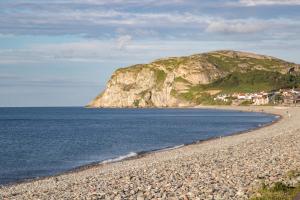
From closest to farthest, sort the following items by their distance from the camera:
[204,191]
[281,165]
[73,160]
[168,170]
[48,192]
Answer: [204,191] → [48,192] → [281,165] → [168,170] → [73,160]

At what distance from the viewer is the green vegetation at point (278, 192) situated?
52.9 ft

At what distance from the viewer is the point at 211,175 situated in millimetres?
23703

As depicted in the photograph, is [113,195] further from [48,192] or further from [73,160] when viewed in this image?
[73,160]

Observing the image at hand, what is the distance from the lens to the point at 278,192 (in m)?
17.0

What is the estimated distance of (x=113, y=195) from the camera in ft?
66.1

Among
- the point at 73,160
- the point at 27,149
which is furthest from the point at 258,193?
the point at 27,149

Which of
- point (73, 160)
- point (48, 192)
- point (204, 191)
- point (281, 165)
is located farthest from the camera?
point (73, 160)

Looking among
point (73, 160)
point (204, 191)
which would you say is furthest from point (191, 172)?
point (73, 160)

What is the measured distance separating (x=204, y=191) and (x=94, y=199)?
162 inches

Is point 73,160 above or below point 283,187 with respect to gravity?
below

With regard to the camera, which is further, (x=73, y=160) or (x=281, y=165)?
(x=73, y=160)

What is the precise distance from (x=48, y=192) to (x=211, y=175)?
24.5 feet

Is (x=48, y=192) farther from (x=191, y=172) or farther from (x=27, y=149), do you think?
(x=27, y=149)

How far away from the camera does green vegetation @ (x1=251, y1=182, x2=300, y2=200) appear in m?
16.1
